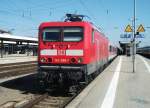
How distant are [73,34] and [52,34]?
889 millimetres

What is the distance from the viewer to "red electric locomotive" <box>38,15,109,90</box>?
43.9 feet

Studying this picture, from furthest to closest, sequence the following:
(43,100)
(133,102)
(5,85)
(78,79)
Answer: (5,85) → (78,79) → (43,100) → (133,102)

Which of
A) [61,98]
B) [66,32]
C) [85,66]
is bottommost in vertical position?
[61,98]

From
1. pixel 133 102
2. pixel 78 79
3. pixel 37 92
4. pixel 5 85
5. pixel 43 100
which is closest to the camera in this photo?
pixel 133 102

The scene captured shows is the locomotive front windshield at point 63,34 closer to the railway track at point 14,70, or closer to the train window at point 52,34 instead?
the train window at point 52,34

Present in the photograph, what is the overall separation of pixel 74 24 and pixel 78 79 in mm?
2211

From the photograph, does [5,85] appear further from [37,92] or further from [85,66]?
[85,66]

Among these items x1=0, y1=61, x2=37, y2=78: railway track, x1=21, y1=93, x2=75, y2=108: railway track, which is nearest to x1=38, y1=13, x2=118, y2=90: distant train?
x1=21, y1=93, x2=75, y2=108: railway track

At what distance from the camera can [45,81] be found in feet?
44.7

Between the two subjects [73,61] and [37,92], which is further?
[37,92]

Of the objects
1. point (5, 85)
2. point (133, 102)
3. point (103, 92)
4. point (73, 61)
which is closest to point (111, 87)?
point (103, 92)

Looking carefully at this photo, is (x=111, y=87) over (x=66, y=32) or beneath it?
beneath

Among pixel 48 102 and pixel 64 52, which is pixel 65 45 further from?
pixel 48 102

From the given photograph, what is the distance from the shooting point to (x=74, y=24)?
45.0 ft
